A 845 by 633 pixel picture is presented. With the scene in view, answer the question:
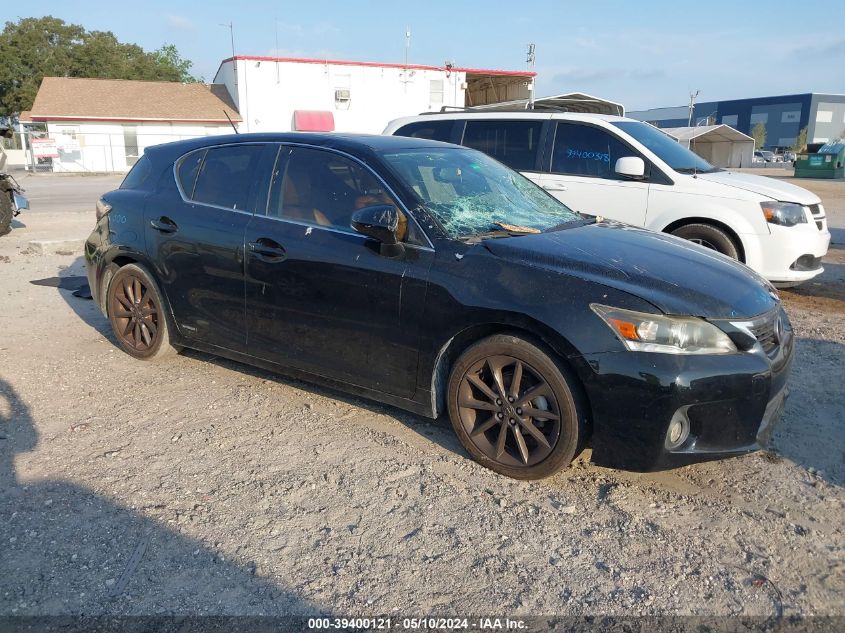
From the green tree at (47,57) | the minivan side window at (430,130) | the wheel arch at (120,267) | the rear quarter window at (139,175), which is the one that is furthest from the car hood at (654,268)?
the green tree at (47,57)

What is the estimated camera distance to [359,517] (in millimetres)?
3281

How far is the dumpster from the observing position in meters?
36.2

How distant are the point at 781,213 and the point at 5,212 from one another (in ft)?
39.8

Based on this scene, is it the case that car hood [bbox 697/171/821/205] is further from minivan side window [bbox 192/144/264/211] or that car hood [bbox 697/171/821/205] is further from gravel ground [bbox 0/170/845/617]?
minivan side window [bbox 192/144/264/211]

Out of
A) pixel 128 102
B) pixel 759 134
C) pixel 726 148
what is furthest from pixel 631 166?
pixel 759 134

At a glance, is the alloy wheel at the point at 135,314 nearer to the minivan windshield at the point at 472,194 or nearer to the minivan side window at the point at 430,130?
the minivan windshield at the point at 472,194

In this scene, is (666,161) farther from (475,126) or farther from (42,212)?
(42,212)

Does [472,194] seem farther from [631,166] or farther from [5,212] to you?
[5,212]

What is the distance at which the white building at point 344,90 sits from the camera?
131ft

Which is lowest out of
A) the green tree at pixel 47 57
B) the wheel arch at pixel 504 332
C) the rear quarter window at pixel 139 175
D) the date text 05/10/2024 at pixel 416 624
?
the date text 05/10/2024 at pixel 416 624

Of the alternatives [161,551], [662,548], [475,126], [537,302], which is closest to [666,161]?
[475,126]

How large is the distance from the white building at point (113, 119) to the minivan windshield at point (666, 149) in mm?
34294

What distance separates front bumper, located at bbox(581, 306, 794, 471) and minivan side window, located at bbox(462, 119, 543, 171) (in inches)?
200

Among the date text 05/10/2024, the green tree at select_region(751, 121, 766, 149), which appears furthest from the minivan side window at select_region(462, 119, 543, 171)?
the green tree at select_region(751, 121, 766, 149)
